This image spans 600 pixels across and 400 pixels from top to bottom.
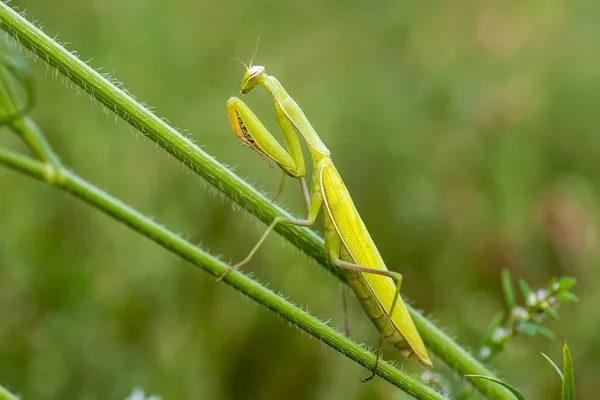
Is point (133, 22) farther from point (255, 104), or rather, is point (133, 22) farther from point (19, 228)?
point (19, 228)

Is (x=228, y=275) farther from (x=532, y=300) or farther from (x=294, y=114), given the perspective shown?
(x=532, y=300)

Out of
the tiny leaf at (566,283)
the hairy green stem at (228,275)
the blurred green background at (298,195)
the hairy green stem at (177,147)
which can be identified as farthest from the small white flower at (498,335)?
the blurred green background at (298,195)

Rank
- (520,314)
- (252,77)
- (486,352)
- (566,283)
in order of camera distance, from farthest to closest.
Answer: (252,77) < (486,352) < (520,314) < (566,283)

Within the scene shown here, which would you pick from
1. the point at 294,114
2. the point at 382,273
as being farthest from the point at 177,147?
the point at 382,273

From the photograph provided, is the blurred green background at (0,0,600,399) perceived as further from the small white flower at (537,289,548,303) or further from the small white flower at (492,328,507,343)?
the small white flower at (537,289,548,303)

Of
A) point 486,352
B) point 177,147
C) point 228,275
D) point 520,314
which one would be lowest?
point 228,275

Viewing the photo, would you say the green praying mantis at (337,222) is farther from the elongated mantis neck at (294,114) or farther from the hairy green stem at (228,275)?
the hairy green stem at (228,275)
